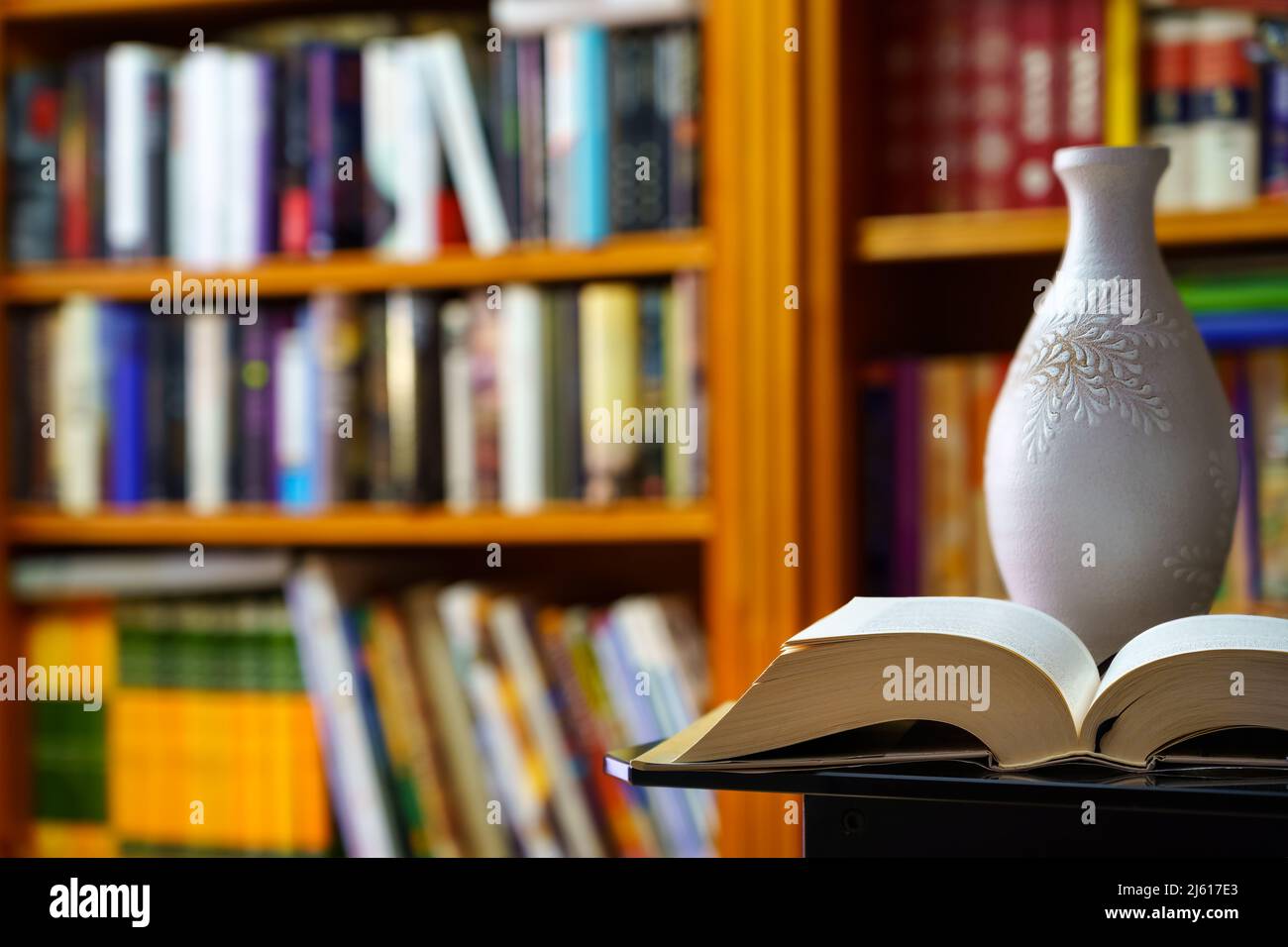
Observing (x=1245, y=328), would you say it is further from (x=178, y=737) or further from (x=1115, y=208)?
(x=178, y=737)

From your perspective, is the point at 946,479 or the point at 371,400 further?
the point at 371,400

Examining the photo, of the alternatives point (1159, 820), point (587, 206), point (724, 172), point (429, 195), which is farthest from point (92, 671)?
point (1159, 820)

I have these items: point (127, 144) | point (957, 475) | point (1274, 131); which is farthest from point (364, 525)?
point (1274, 131)

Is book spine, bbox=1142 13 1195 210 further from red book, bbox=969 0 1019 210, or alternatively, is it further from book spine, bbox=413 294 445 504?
book spine, bbox=413 294 445 504

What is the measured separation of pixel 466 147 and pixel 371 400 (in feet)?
0.94

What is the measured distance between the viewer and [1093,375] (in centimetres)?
75

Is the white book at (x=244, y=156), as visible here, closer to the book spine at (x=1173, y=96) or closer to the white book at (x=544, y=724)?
the white book at (x=544, y=724)

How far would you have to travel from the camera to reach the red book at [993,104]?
1.45m

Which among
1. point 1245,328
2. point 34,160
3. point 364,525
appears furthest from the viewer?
point 34,160

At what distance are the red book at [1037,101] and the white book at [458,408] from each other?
59cm

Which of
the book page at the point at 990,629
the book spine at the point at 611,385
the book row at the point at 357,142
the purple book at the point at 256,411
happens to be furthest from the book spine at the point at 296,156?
the book page at the point at 990,629

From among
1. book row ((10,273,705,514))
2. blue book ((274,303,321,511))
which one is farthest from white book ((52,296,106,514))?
blue book ((274,303,321,511))

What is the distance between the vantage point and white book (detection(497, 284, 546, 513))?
1558mm

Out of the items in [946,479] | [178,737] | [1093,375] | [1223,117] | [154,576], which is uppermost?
[1223,117]
